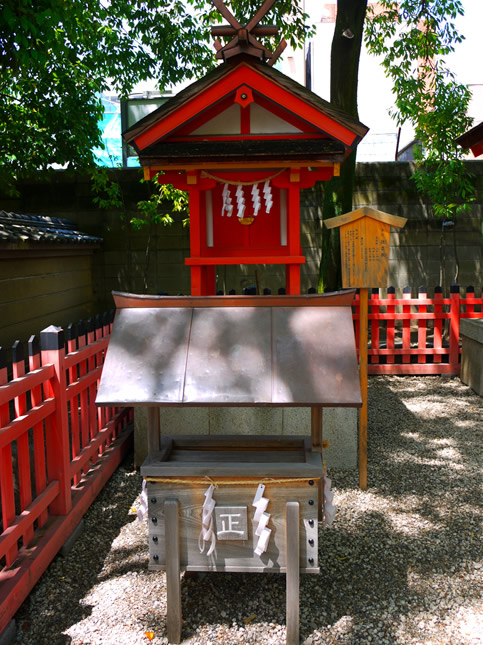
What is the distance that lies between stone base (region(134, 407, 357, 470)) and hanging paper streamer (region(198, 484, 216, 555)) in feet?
7.19

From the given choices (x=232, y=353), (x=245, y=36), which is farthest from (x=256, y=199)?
(x=232, y=353)

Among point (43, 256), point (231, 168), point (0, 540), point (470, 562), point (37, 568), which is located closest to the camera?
point (0, 540)

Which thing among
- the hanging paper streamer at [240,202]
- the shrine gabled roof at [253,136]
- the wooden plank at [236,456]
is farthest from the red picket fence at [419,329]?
the wooden plank at [236,456]

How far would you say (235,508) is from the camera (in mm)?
2867

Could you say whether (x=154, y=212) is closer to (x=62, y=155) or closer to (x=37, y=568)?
(x=62, y=155)

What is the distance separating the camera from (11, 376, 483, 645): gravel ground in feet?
9.55

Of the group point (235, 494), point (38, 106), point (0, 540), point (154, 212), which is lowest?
point (0, 540)

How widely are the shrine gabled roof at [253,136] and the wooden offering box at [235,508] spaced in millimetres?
2290

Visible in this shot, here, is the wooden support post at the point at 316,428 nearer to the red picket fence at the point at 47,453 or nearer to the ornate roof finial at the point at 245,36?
the red picket fence at the point at 47,453

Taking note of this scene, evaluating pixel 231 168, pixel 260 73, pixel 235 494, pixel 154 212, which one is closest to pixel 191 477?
pixel 235 494

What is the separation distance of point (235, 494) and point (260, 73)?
113 inches

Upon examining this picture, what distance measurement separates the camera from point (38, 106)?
7.27 metres

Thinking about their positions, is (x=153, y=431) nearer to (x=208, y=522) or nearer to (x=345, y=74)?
(x=208, y=522)

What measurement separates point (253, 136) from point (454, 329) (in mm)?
5542
